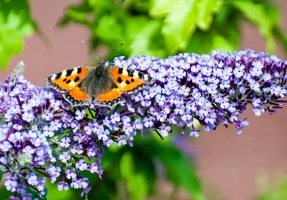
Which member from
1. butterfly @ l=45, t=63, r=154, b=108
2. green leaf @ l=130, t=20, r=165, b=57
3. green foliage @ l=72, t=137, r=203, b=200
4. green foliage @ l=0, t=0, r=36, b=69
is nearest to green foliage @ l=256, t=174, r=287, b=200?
green foliage @ l=72, t=137, r=203, b=200

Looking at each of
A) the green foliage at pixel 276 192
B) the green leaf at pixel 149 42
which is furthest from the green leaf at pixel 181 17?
the green foliage at pixel 276 192

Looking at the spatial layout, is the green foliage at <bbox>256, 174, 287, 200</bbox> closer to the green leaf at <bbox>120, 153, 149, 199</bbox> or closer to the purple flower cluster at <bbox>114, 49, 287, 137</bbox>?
the green leaf at <bbox>120, 153, 149, 199</bbox>

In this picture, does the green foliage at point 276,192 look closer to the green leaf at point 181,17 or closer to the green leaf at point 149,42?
the green leaf at point 149,42

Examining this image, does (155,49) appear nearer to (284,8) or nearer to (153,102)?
(153,102)

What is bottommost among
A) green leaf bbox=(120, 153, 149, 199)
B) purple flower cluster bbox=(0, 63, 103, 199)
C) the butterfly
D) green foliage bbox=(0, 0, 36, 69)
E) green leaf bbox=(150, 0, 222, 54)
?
purple flower cluster bbox=(0, 63, 103, 199)

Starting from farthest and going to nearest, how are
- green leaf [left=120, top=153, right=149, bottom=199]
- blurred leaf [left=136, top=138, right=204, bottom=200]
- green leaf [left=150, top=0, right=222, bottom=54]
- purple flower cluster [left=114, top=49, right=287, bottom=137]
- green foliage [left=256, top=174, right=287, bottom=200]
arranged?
green foliage [left=256, top=174, right=287, bottom=200] < blurred leaf [left=136, top=138, right=204, bottom=200] < green leaf [left=120, top=153, right=149, bottom=199] < green leaf [left=150, top=0, right=222, bottom=54] < purple flower cluster [left=114, top=49, right=287, bottom=137]

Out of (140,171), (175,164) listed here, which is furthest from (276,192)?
(140,171)
